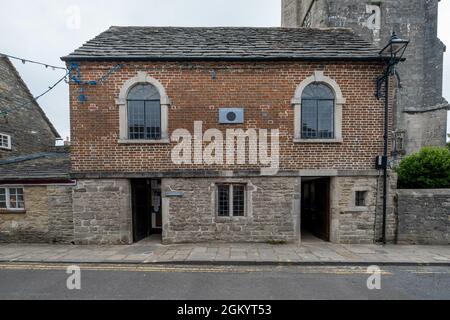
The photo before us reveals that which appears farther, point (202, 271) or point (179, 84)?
point (179, 84)

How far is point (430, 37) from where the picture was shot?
1653cm

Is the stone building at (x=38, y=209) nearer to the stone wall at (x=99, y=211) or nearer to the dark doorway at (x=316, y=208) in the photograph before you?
the stone wall at (x=99, y=211)

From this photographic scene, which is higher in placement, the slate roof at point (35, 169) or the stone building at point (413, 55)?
the stone building at point (413, 55)

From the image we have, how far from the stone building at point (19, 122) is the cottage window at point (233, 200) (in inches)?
452

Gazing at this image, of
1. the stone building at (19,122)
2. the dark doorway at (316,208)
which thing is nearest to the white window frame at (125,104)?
the dark doorway at (316,208)

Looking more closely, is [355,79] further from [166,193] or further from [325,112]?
[166,193]

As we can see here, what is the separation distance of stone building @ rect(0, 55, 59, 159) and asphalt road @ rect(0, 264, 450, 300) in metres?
9.69

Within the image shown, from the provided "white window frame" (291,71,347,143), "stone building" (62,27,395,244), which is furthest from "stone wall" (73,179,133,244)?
"white window frame" (291,71,347,143)

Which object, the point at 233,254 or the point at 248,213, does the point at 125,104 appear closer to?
the point at 248,213

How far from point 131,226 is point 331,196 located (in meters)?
7.36

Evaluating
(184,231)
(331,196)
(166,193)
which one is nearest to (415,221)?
(331,196)

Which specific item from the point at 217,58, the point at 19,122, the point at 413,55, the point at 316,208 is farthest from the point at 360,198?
the point at 19,122

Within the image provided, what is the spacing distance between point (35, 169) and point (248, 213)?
823 cm

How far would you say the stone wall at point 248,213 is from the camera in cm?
786
